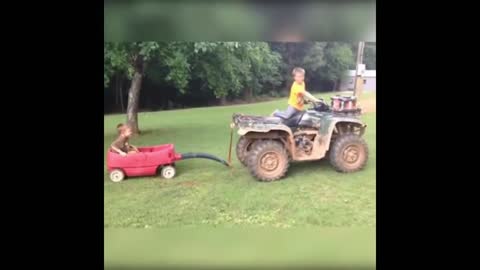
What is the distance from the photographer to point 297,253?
3217mm

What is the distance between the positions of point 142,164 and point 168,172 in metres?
0.19

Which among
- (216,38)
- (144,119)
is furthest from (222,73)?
(144,119)

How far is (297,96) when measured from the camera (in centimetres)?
327

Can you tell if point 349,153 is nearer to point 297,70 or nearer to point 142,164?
point 297,70

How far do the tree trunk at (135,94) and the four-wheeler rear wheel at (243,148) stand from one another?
0.74 metres

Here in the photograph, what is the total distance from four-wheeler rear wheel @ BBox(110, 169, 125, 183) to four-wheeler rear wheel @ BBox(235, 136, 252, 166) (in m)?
0.82

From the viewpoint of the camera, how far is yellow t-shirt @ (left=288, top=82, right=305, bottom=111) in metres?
3.26

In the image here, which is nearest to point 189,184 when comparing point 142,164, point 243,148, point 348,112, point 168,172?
point 168,172

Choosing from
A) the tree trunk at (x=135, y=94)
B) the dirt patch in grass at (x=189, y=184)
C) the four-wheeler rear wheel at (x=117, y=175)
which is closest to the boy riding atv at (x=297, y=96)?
the dirt patch in grass at (x=189, y=184)

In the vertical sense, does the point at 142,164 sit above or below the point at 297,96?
below

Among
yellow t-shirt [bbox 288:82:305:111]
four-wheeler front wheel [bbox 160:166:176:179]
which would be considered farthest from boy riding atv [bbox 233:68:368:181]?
four-wheeler front wheel [bbox 160:166:176:179]

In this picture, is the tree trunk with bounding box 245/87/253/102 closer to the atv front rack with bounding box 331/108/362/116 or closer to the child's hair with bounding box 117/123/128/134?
the atv front rack with bounding box 331/108/362/116
